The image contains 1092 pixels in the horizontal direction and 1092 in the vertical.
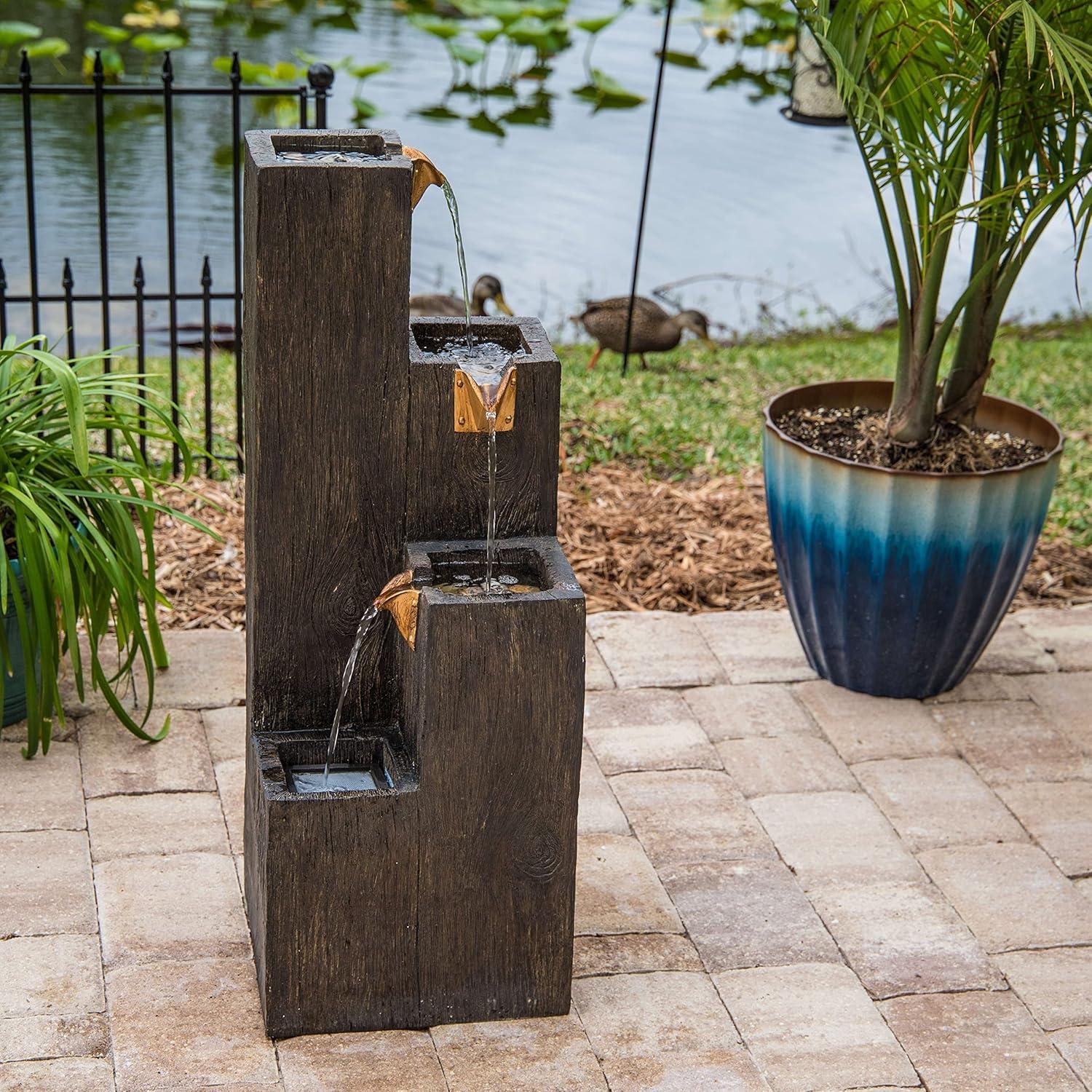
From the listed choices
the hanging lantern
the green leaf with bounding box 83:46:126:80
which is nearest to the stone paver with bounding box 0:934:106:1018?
the hanging lantern

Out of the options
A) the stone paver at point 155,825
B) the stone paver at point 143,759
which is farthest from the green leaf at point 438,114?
the stone paver at point 155,825

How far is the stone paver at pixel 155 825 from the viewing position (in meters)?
2.92

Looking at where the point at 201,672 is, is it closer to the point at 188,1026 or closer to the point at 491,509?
the point at 188,1026

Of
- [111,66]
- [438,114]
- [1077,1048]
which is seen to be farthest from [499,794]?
[438,114]

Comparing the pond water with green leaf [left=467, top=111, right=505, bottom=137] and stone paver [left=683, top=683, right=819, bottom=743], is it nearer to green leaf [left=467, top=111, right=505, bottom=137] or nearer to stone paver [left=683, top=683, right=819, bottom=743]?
green leaf [left=467, top=111, right=505, bottom=137]

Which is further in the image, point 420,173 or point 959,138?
point 959,138

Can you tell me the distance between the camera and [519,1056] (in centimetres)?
241

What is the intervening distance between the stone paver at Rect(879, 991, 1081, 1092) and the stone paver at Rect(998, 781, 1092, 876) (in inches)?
21.0

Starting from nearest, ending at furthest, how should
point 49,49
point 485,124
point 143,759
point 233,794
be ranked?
point 233,794 → point 143,759 → point 49,49 → point 485,124

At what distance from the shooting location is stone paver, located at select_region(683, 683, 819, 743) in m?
3.49

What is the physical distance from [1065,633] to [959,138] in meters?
1.47

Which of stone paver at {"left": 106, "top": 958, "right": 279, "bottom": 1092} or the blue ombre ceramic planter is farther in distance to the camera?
the blue ombre ceramic planter

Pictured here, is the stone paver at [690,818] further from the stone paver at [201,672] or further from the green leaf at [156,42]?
the green leaf at [156,42]

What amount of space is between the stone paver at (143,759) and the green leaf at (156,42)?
7802 millimetres
